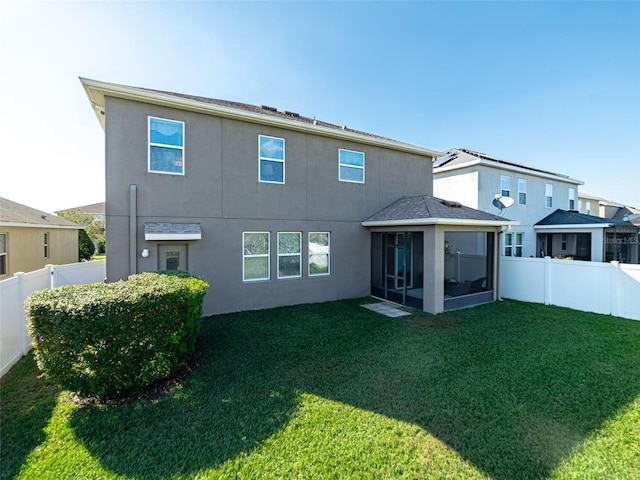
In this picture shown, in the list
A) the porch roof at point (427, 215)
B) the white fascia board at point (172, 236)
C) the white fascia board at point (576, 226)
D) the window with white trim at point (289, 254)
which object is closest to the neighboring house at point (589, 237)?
the white fascia board at point (576, 226)

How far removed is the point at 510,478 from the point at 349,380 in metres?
2.38

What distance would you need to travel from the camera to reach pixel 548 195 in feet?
60.0

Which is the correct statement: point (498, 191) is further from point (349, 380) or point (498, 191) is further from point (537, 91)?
point (349, 380)

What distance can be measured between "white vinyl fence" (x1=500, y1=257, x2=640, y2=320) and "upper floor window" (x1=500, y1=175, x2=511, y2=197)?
23.4 feet

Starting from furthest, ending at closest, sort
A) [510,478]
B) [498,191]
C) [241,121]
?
[498,191], [241,121], [510,478]

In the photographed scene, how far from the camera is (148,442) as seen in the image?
10.7 feet

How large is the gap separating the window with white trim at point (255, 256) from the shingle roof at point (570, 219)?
18.0m

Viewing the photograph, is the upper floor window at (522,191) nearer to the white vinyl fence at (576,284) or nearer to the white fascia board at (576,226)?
the white fascia board at (576,226)

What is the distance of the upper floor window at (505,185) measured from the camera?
1588 centimetres

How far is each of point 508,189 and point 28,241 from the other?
26.4 m

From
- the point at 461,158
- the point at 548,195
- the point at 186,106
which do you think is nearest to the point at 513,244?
the point at 548,195

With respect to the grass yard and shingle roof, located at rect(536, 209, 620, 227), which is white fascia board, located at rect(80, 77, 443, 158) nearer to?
the grass yard

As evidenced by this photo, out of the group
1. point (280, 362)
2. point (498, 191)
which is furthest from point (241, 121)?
point (498, 191)

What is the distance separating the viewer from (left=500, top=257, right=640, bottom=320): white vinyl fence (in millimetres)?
7996
